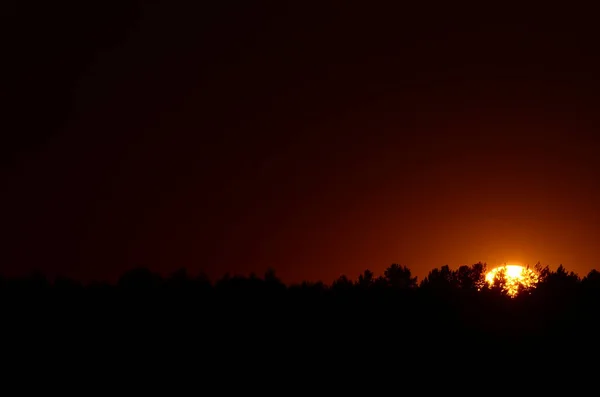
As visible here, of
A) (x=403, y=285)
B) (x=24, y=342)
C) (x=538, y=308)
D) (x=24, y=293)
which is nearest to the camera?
(x=24, y=342)

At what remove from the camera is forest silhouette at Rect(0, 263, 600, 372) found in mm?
33375

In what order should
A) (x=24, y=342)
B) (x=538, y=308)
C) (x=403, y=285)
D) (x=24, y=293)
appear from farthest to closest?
(x=403, y=285), (x=538, y=308), (x=24, y=293), (x=24, y=342)

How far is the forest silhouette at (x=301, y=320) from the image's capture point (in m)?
33.4

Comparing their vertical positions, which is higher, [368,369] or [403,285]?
[403,285]

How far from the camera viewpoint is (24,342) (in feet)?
105

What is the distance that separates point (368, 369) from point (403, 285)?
25.2 ft

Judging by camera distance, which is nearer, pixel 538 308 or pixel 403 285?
pixel 538 308

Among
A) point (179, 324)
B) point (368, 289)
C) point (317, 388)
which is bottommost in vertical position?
point (317, 388)

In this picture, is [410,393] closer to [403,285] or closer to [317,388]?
[317,388]

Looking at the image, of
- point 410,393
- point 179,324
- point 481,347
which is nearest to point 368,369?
point 410,393

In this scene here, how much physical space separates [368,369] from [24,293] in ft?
42.8

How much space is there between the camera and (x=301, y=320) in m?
35.6

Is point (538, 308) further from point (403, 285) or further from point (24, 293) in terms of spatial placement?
point (24, 293)

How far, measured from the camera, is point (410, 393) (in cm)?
3297
